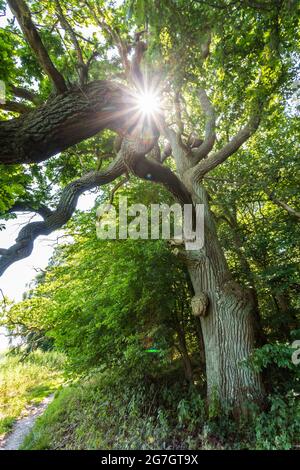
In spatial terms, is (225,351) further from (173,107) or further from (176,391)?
(173,107)

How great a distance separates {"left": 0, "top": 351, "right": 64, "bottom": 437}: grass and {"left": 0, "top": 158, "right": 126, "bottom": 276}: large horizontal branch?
4.95 metres

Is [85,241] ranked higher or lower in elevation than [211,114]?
lower

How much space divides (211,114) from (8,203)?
4437 millimetres

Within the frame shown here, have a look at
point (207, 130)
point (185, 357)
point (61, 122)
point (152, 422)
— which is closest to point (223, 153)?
point (207, 130)

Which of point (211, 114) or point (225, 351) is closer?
point (225, 351)

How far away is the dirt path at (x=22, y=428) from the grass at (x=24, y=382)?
7.0 inches

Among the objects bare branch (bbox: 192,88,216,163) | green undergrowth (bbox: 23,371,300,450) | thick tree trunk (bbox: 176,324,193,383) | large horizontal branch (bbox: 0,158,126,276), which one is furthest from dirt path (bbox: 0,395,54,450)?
bare branch (bbox: 192,88,216,163)

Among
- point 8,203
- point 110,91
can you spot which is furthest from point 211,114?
point 8,203

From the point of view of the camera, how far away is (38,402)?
8.04 metres

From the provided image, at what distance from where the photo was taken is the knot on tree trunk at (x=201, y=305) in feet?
13.3

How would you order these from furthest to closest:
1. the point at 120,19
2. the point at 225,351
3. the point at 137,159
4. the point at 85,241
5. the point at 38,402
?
the point at 38,402
the point at 85,241
the point at 120,19
the point at 225,351
the point at 137,159

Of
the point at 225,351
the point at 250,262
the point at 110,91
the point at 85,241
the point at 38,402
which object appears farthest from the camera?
the point at 38,402

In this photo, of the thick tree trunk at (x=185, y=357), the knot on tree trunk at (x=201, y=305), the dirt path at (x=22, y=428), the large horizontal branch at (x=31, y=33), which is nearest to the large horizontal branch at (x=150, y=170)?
the large horizontal branch at (x=31, y=33)

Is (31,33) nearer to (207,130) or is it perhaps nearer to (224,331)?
(207,130)
